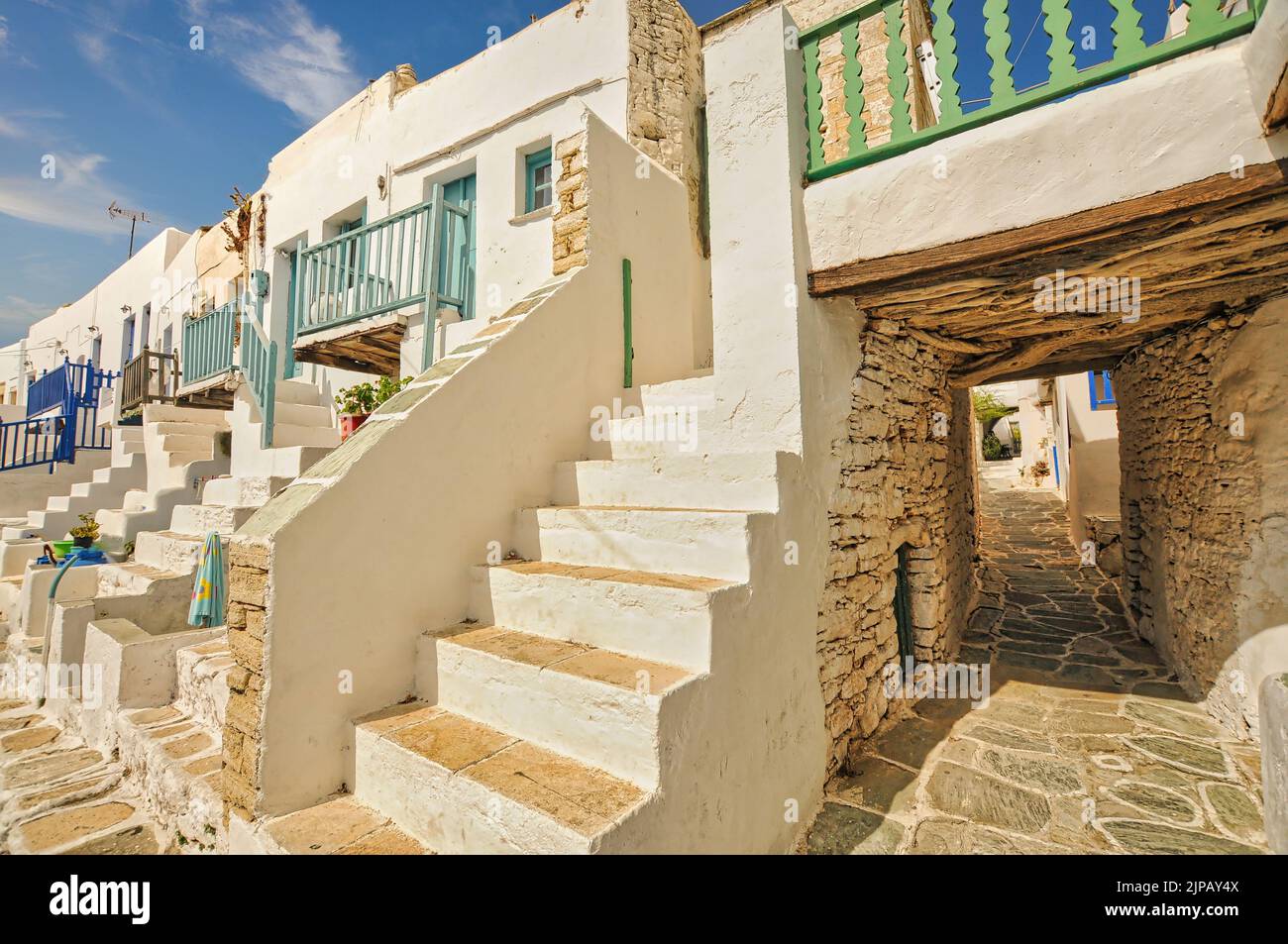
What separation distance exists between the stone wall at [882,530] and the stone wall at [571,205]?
2.43 metres

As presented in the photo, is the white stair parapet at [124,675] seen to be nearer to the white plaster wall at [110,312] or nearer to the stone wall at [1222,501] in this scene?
the stone wall at [1222,501]

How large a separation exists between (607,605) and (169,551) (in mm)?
5388

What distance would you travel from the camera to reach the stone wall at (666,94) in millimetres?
7094

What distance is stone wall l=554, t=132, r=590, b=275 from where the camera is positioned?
14.4ft

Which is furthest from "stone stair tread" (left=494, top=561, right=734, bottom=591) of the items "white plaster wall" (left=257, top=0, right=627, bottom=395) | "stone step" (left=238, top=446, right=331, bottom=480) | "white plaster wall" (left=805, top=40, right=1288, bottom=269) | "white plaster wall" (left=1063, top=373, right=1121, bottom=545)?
"white plaster wall" (left=1063, top=373, right=1121, bottom=545)

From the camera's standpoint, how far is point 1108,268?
10.9 ft

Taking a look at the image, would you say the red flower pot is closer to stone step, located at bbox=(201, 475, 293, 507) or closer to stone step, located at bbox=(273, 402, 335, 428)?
stone step, located at bbox=(201, 475, 293, 507)

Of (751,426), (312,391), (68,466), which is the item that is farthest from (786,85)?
(68,466)

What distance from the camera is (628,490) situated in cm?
360

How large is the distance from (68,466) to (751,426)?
554 inches

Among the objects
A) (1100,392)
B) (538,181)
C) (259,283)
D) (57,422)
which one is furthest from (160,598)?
(1100,392)

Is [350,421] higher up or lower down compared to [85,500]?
higher up

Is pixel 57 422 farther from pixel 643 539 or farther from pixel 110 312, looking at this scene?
pixel 643 539

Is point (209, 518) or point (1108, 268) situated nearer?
point (1108, 268)
